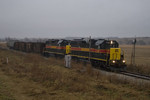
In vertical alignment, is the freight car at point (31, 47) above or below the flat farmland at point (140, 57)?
above

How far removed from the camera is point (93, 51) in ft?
61.9

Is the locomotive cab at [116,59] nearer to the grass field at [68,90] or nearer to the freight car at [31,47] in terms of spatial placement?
the grass field at [68,90]

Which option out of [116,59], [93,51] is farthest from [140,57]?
[116,59]

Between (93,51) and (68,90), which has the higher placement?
(93,51)

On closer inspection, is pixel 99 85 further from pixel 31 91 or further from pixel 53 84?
pixel 31 91

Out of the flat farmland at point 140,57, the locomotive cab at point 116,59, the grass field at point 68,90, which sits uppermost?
the locomotive cab at point 116,59

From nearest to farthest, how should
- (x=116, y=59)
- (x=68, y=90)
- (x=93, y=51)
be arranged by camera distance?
(x=68, y=90)
(x=116, y=59)
(x=93, y=51)

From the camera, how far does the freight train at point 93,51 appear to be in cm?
Answer: 1648

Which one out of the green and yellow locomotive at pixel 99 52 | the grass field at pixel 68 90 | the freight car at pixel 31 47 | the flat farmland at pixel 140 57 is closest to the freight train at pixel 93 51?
the green and yellow locomotive at pixel 99 52

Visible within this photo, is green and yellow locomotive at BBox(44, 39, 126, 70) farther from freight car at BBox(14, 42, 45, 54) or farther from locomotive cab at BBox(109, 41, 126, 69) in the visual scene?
freight car at BBox(14, 42, 45, 54)

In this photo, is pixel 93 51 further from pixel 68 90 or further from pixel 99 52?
pixel 68 90

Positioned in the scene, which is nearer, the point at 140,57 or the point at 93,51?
the point at 93,51

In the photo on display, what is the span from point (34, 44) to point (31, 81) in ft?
82.4

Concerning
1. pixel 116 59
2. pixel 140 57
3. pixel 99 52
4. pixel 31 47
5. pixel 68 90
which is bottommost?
pixel 140 57
